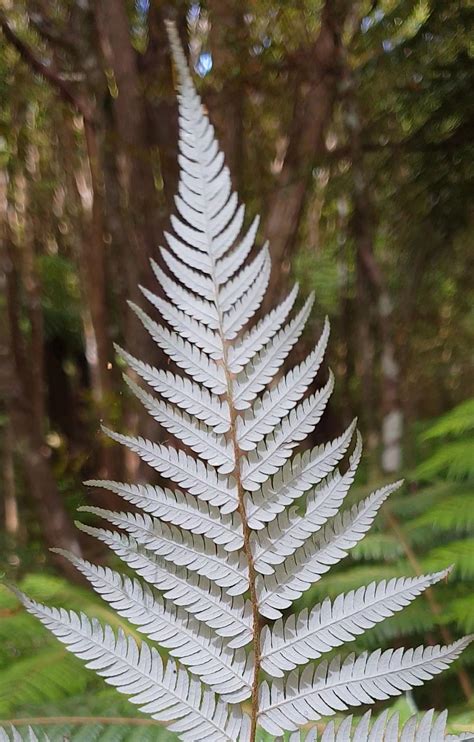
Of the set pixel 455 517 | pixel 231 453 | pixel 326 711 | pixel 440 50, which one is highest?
pixel 440 50

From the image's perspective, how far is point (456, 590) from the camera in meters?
1.36

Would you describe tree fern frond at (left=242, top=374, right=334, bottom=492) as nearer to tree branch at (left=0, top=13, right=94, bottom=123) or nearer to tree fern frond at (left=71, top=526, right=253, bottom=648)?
tree fern frond at (left=71, top=526, right=253, bottom=648)

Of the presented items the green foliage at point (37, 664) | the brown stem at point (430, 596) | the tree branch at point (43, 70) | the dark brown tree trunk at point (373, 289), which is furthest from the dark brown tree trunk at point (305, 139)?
the green foliage at point (37, 664)

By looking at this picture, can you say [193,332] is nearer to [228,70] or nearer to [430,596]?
[430,596]

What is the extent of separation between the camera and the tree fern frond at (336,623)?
0.38 m

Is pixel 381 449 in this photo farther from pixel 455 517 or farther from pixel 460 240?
pixel 460 240

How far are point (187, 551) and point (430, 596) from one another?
1106 mm

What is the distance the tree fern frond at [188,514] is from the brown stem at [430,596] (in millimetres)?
973

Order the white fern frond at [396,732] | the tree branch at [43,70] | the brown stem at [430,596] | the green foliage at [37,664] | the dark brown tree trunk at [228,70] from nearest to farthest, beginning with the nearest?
the white fern frond at [396,732], the green foliage at [37,664], the brown stem at [430,596], the tree branch at [43,70], the dark brown tree trunk at [228,70]

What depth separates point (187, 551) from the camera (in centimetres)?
39

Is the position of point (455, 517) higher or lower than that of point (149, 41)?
lower

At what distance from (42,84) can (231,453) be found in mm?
2658

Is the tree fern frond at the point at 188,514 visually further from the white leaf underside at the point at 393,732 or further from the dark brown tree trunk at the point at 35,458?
the dark brown tree trunk at the point at 35,458

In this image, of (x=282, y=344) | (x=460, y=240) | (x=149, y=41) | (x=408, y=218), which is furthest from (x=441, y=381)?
(x=282, y=344)
